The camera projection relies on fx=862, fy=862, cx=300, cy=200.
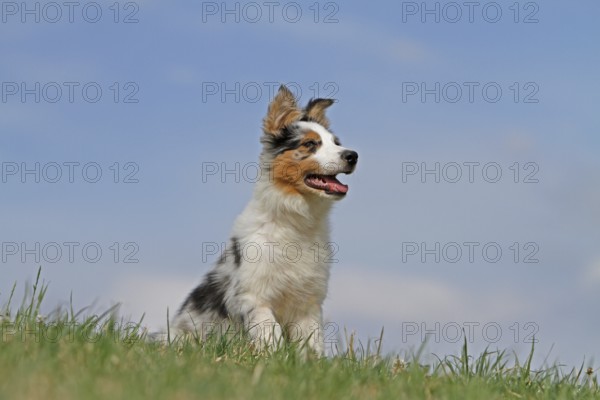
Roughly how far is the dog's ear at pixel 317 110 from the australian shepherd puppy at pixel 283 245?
1.06ft

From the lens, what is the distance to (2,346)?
A: 520 cm

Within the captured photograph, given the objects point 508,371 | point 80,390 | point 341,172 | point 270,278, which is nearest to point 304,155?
point 341,172

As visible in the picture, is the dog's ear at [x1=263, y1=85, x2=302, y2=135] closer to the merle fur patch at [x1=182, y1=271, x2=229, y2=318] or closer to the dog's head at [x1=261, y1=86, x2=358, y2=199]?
the dog's head at [x1=261, y1=86, x2=358, y2=199]

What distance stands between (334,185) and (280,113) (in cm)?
97

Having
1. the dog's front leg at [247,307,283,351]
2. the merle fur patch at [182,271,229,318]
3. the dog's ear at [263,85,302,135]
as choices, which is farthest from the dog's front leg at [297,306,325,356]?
the dog's ear at [263,85,302,135]

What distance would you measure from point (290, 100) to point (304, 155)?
731mm

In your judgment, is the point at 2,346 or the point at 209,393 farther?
the point at 2,346

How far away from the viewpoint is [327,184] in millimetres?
8086

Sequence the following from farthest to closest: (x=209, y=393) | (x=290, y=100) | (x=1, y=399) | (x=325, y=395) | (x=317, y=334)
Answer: (x=290, y=100) < (x=317, y=334) < (x=325, y=395) < (x=209, y=393) < (x=1, y=399)

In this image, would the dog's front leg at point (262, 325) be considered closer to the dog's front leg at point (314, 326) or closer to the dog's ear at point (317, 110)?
the dog's front leg at point (314, 326)

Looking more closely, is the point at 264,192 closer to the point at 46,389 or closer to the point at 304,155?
the point at 304,155

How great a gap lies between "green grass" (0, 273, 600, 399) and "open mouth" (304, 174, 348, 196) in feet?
5.64

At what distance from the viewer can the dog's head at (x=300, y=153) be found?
26.3 feet

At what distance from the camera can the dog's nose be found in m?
7.97
